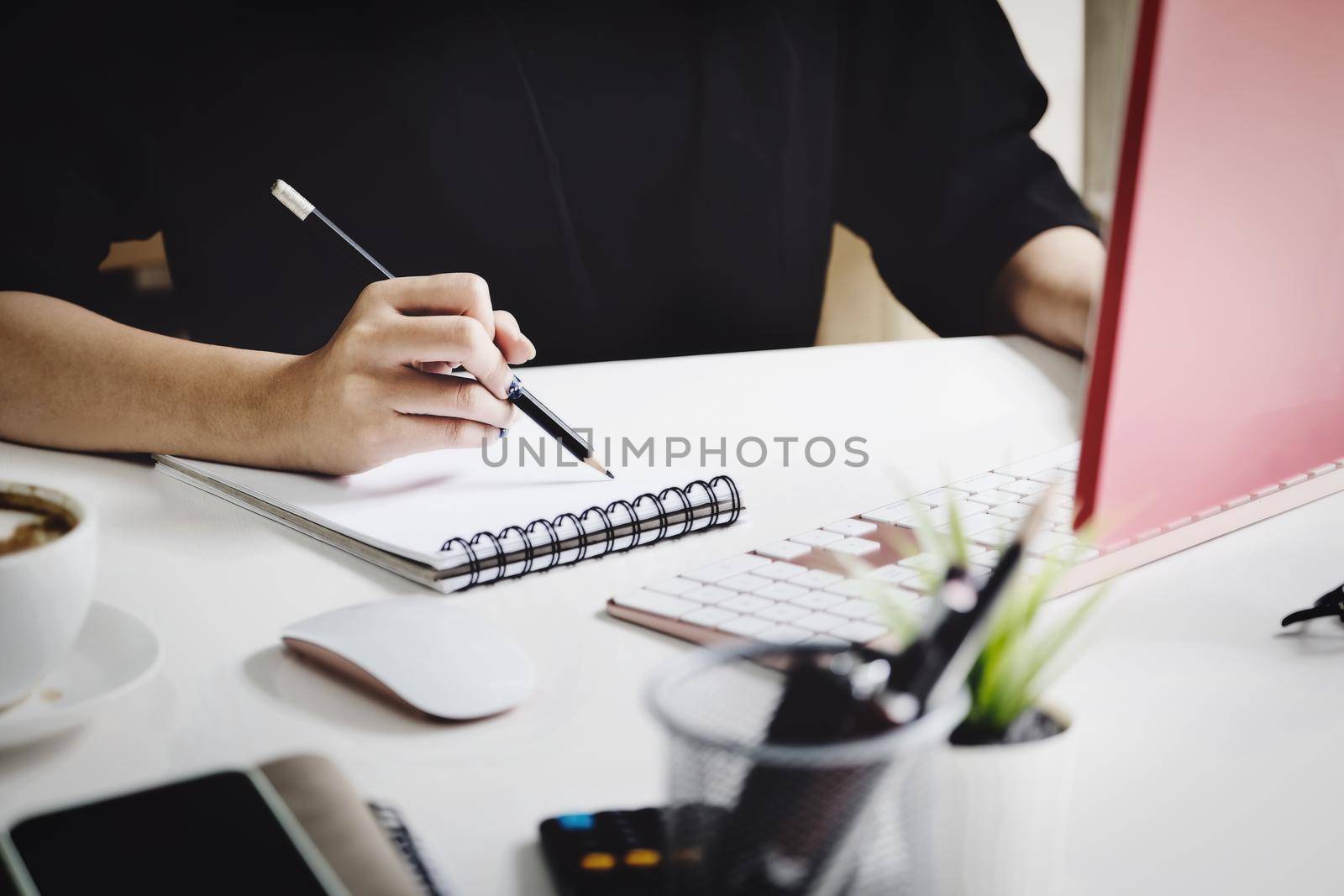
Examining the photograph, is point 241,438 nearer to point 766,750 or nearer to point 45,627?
point 45,627

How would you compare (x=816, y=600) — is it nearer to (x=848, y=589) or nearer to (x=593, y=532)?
(x=848, y=589)

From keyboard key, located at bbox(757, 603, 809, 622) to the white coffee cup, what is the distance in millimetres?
269

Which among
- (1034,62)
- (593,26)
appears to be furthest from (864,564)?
(1034,62)

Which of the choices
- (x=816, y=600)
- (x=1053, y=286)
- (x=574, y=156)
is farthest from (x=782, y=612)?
(x=574, y=156)

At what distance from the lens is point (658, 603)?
492 mm

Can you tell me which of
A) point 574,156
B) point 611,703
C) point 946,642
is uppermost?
point 574,156

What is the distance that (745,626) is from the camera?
45cm

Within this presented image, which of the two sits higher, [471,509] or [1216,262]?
[1216,262]

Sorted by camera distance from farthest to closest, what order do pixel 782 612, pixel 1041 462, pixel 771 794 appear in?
pixel 1041 462, pixel 782 612, pixel 771 794

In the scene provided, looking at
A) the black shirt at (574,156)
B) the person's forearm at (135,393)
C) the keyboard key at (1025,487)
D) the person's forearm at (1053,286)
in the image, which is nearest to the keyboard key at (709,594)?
the keyboard key at (1025,487)

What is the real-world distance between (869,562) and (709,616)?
3.8 inches

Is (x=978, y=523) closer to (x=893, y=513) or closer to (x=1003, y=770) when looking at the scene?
(x=893, y=513)

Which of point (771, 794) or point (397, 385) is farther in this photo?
point (397, 385)

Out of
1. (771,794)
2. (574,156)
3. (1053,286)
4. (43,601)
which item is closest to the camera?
(771,794)
